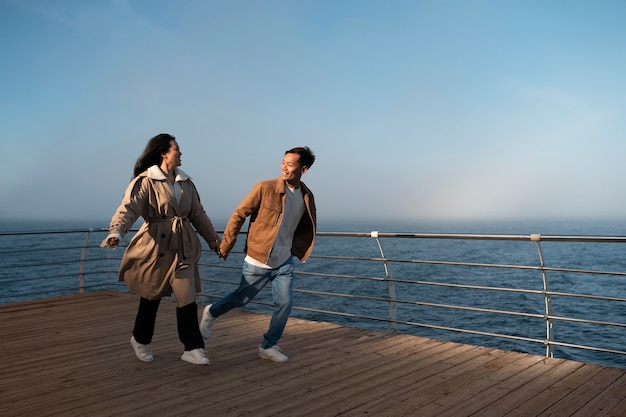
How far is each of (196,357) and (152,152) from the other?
1.56 metres

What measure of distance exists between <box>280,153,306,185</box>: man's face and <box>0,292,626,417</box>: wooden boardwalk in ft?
4.65

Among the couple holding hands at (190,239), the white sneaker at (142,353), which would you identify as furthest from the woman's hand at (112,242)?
the white sneaker at (142,353)

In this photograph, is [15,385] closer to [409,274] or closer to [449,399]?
[449,399]

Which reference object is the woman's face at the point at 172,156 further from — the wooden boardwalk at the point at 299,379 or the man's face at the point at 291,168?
the wooden boardwalk at the point at 299,379

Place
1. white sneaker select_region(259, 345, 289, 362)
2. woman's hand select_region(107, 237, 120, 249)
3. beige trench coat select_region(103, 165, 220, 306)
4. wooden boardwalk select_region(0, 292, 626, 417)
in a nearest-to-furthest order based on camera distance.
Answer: wooden boardwalk select_region(0, 292, 626, 417) < woman's hand select_region(107, 237, 120, 249) < beige trench coat select_region(103, 165, 220, 306) < white sneaker select_region(259, 345, 289, 362)

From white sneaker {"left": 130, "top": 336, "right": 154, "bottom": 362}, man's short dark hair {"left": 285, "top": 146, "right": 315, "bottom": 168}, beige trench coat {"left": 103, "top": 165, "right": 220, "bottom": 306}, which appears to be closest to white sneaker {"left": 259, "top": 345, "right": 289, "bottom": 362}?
beige trench coat {"left": 103, "top": 165, "right": 220, "bottom": 306}

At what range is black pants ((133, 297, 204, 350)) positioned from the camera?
13.4ft

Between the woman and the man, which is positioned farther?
the man

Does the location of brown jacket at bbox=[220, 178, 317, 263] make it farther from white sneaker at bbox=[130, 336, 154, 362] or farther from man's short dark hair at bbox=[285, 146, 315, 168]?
white sneaker at bbox=[130, 336, 154, 362]

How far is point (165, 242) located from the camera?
4031 millimetres

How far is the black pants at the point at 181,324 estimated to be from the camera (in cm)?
410

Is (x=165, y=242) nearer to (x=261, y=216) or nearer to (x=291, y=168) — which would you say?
(x=261, y=216)

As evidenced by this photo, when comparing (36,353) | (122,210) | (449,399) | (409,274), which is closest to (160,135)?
(122,210)

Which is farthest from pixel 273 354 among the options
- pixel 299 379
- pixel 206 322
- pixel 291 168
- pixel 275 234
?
pixel 291 168
